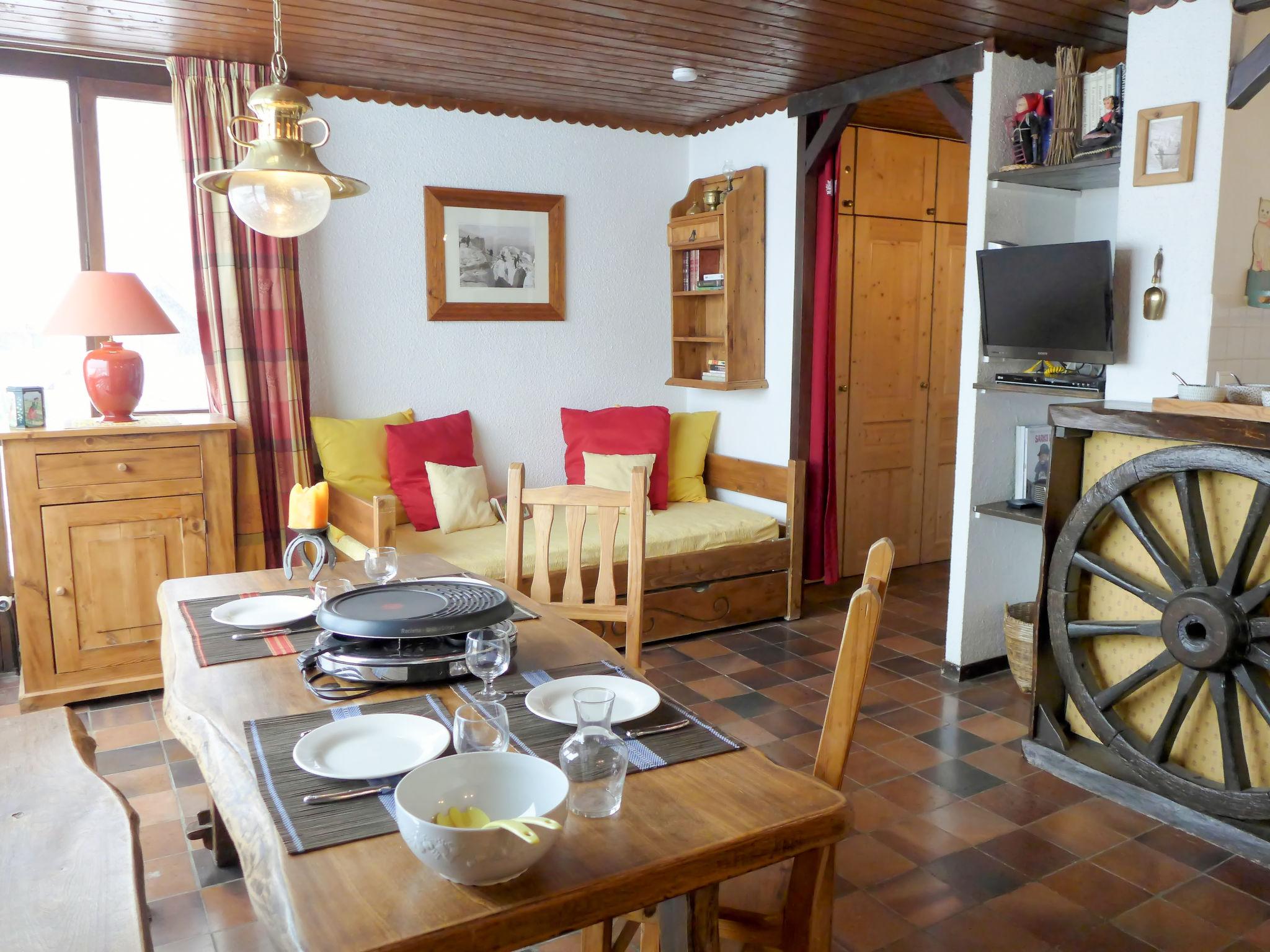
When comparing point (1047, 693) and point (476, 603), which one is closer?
point (476, 603)

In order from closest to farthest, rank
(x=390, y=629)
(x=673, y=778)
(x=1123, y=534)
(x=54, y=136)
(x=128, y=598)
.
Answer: (x=673, y=778), (x=390, y=629), (x=1123, y=534), (x=128, y=598), (x=54, y=136)

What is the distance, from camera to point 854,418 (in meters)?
5.18

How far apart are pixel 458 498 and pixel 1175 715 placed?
2.81 meters

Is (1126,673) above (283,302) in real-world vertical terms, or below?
below

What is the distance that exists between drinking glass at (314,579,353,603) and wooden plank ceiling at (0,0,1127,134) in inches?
79.9

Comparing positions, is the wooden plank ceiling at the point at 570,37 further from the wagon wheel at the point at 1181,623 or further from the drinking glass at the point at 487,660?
the drinking glass at the point at 487,660

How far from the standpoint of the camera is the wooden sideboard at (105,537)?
11.0 feet

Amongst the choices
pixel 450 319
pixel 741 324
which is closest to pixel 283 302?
pixel 450 319

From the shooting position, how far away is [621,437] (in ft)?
15.7

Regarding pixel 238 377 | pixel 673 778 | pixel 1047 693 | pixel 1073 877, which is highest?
pixel 238 377

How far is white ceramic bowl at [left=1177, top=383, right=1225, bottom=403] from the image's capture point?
2.66 meters

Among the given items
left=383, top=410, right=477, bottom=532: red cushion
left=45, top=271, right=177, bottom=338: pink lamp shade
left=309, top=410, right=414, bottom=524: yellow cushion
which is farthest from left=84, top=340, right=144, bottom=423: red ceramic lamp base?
left=383, top=410, right=477, bottom=532: red cushion

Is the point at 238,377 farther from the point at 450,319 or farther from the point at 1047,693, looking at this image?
the point at 1047,693

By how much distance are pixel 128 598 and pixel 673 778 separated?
2.87 meters
